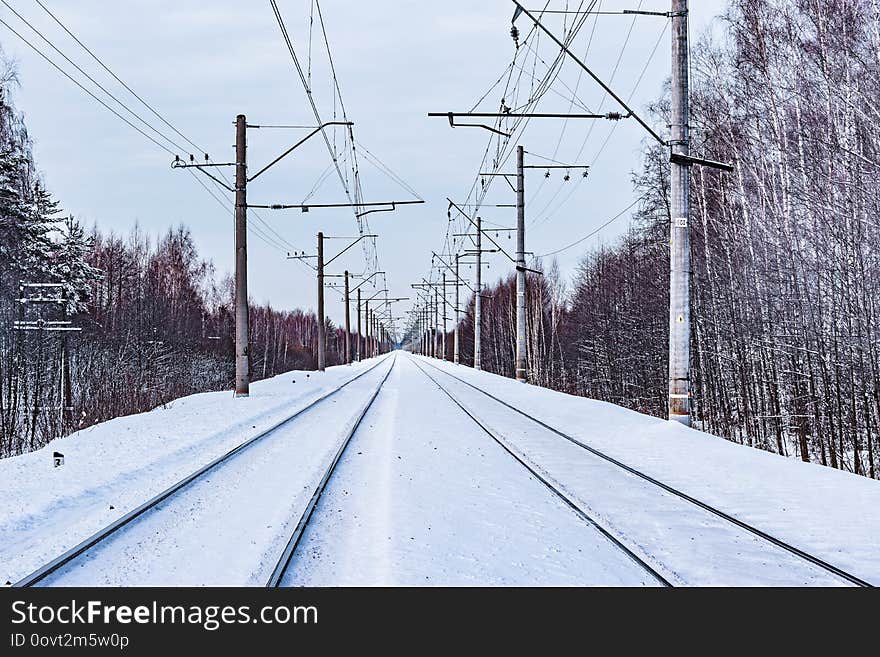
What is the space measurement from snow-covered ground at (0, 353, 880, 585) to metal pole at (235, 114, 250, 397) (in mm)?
8204

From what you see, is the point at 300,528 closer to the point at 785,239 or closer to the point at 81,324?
the point at 785,239

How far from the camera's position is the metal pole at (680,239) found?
14.1m

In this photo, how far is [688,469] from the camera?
10023 millimetres

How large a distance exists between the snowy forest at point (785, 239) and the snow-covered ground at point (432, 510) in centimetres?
614

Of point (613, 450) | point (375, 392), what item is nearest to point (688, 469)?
point (613, 450)

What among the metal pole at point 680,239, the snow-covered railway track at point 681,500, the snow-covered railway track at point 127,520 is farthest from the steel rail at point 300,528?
the metal pole at point 680,239

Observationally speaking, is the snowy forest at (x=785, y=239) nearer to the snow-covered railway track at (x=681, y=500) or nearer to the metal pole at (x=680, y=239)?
the metal pole at (x=680, y=239)

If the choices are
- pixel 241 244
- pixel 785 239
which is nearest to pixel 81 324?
pixel 241 244

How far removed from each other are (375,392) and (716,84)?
16.5 meters

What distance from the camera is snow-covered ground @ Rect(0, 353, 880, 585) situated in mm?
5418

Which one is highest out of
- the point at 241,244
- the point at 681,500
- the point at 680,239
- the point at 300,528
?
the point at 241,244

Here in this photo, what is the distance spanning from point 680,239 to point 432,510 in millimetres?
9110

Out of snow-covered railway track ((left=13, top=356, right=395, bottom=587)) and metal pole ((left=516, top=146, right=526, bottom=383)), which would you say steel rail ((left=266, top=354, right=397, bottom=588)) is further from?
metal pole ((left=516, top=146, right=526, bottom=383))

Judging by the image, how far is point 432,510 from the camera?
23.7ft
